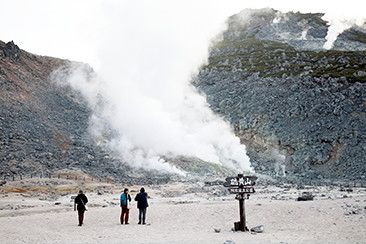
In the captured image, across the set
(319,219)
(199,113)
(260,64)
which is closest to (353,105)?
(199,113)

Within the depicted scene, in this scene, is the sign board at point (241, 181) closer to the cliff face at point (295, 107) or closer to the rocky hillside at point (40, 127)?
the rocky hillside at point (40, 127)

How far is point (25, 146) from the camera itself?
142 feet

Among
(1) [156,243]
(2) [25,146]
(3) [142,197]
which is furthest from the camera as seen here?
(2) [25,146]

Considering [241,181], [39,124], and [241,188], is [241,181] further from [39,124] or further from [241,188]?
[39,124]

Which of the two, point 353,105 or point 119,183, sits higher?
point 353,105

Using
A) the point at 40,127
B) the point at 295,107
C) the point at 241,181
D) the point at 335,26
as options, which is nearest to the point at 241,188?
the point at 241,181

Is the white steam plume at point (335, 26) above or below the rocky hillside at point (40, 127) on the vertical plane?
above

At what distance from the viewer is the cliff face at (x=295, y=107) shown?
47531 mm

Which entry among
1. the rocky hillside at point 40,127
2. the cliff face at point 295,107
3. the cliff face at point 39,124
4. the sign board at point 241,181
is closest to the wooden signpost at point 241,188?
the sign board at point 241,181

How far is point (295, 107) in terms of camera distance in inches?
2239

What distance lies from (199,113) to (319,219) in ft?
173

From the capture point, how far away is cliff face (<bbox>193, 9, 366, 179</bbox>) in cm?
4753

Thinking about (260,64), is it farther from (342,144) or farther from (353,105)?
(342,144)

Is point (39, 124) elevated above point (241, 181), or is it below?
above
